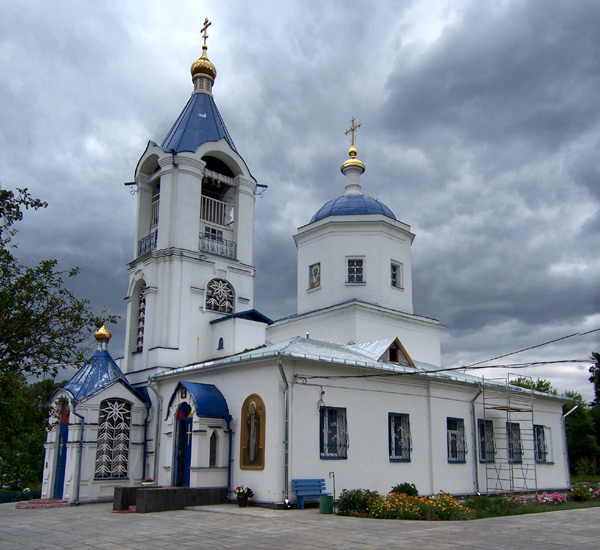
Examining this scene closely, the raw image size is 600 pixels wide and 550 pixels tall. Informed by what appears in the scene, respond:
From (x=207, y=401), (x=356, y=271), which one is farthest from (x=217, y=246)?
(x=207, y=401)

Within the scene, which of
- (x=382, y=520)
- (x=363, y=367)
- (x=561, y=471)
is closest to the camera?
(x=382, y=520)

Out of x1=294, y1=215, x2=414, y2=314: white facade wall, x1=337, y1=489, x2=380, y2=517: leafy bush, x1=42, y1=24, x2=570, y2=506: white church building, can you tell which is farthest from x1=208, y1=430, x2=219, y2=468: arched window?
x1=294, y1=215, x2=414, y2=314: white facade wall

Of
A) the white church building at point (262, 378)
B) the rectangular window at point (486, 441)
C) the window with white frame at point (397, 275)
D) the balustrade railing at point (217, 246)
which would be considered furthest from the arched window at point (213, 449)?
the window with white frame at point (397, 275)

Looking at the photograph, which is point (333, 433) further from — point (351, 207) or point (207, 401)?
point (351, 207)

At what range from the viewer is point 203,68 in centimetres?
2466

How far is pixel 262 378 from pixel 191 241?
24.7ft

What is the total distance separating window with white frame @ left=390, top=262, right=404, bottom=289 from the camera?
81.1 feet

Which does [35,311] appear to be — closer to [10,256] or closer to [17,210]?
[10,256]

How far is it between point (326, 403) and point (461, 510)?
4282mm

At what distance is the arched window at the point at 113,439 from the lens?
719 inches

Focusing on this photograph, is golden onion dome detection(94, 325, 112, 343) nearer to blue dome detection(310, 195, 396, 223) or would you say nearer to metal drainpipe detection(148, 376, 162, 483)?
metal drainpipe detection(148, 376, 162, 483)

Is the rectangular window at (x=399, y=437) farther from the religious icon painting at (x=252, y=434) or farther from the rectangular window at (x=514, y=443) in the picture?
the rectangular window at (x=514, y=443)

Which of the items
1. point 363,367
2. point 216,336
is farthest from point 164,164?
point 363,367

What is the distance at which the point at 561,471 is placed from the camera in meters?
23.3
